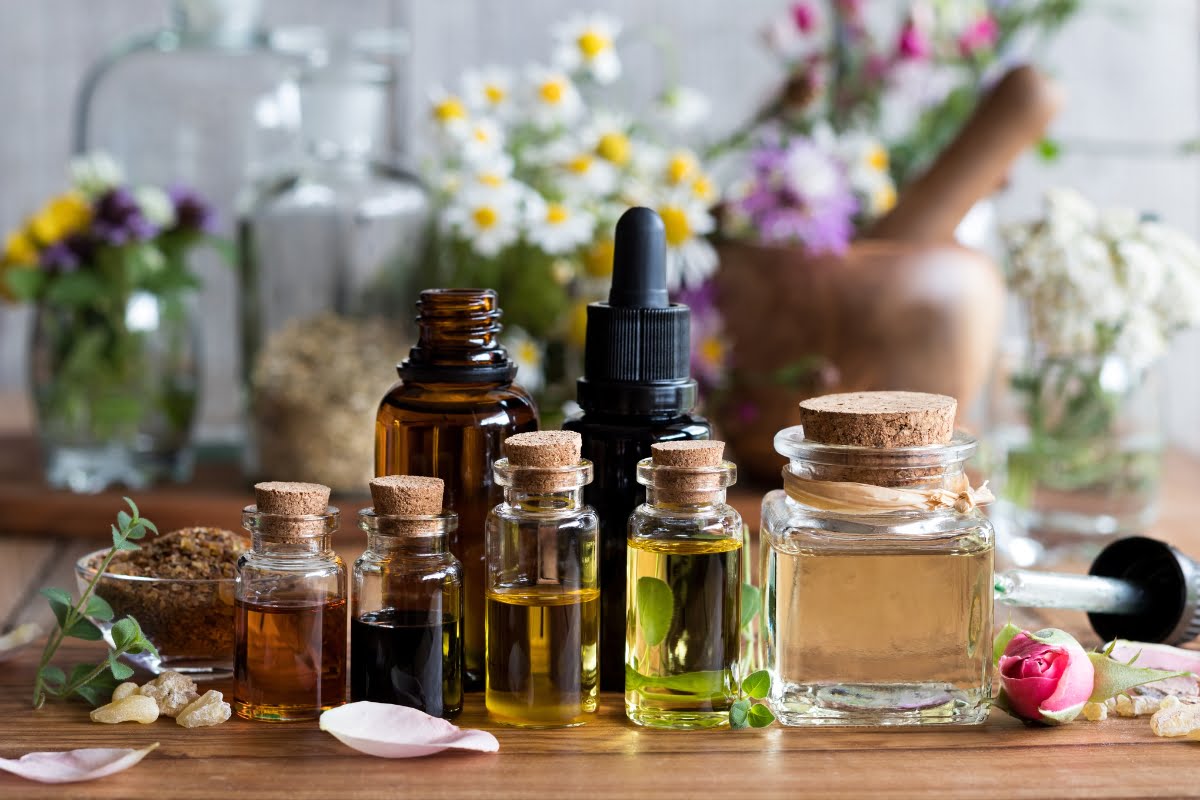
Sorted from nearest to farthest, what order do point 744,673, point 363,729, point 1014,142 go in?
point 363,729, point 744,673, point 1014,142

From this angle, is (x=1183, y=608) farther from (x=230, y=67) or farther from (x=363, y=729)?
(x=230, y=67)

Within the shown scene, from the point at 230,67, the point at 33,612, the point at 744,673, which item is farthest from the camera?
the point at 230,67

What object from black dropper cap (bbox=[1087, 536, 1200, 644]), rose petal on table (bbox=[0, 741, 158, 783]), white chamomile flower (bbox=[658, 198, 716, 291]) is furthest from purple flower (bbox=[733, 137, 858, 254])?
rose petal on table (bbox=[0, 741, 158, 783])

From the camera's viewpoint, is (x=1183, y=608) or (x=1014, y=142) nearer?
(x=1183, y=608)

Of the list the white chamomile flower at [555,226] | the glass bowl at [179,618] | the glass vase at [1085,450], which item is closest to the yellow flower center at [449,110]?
the white chamomile flower at [555,226]

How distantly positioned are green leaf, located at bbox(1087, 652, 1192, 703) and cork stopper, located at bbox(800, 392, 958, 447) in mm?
149

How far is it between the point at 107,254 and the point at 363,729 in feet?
2.55

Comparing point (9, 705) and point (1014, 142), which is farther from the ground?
point (1014, 142)

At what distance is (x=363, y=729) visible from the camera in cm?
66

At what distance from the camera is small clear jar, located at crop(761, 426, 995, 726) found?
2.22ft

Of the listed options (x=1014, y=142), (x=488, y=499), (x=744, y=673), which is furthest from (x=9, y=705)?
(x=1014, y=142)

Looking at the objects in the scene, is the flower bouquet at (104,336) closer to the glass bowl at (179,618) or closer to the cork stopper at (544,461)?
the glass bowl at (179,618)

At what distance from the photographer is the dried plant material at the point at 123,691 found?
2.37 feet

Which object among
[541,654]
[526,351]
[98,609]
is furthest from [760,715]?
[526,351]
